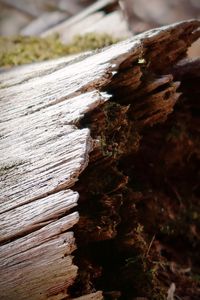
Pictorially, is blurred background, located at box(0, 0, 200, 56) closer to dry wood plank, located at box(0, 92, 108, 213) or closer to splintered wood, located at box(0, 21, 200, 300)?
splintered wood, located at box(0, 21, 200, 300)

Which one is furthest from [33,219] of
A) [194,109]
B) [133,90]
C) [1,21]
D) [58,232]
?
[1,21]

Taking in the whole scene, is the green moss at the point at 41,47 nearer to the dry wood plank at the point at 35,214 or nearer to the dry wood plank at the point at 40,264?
the dry wood plank at the point at 35,214

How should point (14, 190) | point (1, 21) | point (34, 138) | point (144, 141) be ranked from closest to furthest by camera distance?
point (14, 190) < point (34, 138) < point (144, 141) < point (1, 21)

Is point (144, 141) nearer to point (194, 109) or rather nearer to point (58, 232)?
point (194, 109)

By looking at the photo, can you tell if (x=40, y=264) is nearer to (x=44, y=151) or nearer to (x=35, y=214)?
(x=35, y=214)

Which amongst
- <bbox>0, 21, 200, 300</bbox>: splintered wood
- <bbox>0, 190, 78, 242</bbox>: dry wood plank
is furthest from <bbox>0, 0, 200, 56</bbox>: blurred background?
<bbox>0, 190, 78, 242</bbox>: dry wood plank

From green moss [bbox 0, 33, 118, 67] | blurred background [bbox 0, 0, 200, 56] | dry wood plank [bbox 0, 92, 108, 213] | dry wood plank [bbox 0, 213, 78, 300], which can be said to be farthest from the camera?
blurred background [bbox 0, 0, 200, 56]

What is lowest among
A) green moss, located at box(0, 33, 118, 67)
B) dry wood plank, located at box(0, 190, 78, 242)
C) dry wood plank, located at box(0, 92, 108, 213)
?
dry wood plank, located at box(0, 190, 78, 242)
